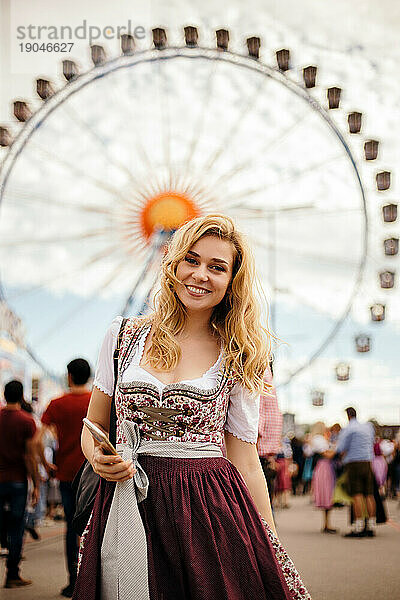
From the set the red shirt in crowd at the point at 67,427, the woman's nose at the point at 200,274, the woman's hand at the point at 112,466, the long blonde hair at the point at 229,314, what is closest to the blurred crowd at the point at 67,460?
the red shirt in crowd at the point at 67,427

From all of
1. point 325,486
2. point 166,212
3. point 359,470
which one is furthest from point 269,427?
point 325,486

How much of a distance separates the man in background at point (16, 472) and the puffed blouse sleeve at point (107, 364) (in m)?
3.76

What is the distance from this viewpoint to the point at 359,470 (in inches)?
377

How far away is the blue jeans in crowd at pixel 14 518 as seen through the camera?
590 centimetres

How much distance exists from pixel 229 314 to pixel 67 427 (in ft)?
11.0

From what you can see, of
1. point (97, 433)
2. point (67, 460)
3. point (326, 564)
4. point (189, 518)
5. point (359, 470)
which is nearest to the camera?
point (97, 433)

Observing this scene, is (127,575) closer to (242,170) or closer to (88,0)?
(88,0)

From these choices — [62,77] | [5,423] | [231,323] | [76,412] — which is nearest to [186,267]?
[231,323]

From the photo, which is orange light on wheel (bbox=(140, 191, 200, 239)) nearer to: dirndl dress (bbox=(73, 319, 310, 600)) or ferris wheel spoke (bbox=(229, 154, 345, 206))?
ferris wheel spoke (bbox=(229, 154, 345, 206))

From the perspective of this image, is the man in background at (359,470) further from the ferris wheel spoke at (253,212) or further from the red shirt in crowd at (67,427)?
the red shirt in crowd at (67,427)

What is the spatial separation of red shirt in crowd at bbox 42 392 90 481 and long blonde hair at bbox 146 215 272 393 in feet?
10.6

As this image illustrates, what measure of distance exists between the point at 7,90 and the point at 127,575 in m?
8.39

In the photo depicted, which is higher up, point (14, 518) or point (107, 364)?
point (107, 364)

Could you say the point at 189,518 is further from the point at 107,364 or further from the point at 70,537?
the point at 70,537
